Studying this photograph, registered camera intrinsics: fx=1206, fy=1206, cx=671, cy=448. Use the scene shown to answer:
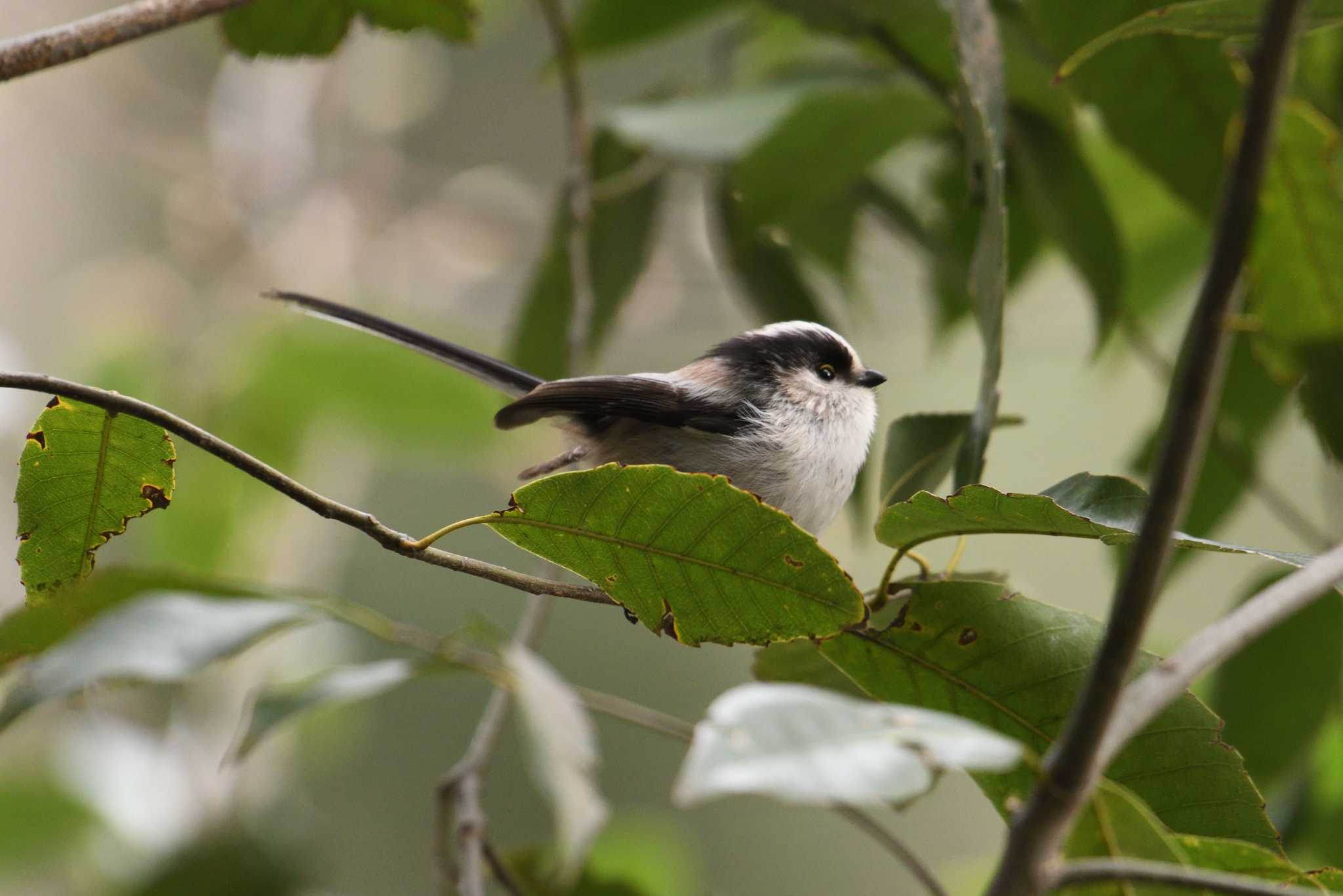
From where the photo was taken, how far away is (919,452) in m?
1.35

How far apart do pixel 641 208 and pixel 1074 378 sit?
2566 millimetres

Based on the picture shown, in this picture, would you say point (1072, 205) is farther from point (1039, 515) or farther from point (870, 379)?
point (1039, 515)

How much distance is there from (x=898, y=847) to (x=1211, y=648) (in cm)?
85

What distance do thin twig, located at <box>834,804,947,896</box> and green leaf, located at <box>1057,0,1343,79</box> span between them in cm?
79

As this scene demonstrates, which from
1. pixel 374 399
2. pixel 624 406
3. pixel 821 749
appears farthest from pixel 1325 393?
pixel 374 399

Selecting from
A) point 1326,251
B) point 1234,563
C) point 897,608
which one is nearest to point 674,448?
point 897,608

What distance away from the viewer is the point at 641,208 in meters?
2.37

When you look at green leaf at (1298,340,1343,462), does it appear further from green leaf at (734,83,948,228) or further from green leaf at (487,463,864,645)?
green leaf at (487,463,864,645)

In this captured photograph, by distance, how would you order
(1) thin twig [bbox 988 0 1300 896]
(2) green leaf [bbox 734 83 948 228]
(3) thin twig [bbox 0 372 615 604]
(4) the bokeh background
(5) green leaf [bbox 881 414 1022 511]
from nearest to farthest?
(1) thin twig [bbox 988 0 1300 896] < (3) thin twig [bbox 0 372 615 604] < (5) green leaf [bbox 881 414 1022 511] < (2) green leaf [bbox 734 83 948 228] < (4) the bokeh background

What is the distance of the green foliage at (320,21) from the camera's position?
→ 159 cm

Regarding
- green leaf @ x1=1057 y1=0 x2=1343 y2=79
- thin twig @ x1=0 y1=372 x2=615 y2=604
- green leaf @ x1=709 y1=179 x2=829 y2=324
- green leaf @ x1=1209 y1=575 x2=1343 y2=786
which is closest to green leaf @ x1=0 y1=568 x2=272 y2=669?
thin twig @ x1=0 y1=372 x2=615 y2=604

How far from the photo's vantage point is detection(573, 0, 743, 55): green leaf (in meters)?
2.13

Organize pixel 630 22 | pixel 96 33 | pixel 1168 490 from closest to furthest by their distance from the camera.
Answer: pixel 1168 490 < pixel 96 33 < pixel 630 22

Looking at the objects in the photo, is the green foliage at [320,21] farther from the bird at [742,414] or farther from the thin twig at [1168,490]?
the thin twig at [1168,490]
